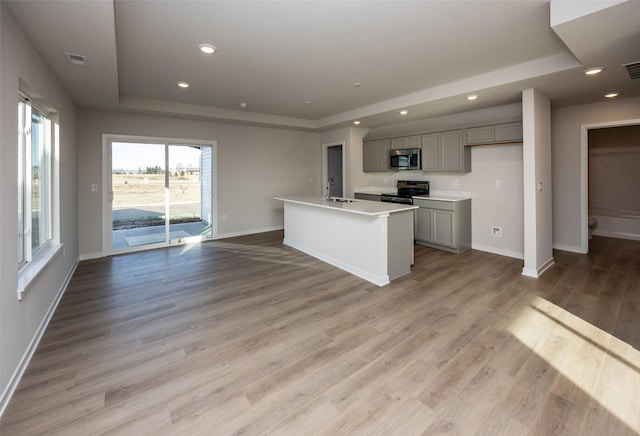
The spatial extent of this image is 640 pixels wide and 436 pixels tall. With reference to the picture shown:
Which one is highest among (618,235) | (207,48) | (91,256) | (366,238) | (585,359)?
(207,48)

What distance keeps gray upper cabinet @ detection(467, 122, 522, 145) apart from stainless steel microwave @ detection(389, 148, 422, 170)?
986 mm

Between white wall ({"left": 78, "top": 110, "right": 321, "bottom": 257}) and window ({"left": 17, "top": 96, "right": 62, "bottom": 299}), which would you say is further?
white wall ({"left": 78, "top": 110, "right": 321, "bottom": 257})

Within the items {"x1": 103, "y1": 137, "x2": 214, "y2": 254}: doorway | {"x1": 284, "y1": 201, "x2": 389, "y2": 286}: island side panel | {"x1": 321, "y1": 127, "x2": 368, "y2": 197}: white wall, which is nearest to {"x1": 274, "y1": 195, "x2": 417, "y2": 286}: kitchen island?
{"x1": 284, "y1": 201, "x2": 389, "y2": 286}: island side panel

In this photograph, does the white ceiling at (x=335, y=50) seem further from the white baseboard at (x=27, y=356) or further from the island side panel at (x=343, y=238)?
the white baseboard at (x=27, y=356)

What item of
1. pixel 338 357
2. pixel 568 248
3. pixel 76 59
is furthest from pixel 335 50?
pixel 568 248

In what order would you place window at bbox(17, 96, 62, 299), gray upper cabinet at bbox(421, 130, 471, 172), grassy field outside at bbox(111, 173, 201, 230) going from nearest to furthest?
window at bbox(17, 96, 62, 299)
gray upper cabinet at bbox(421, 130, 471, 172)
grassy field outside at bbox(111, 173, 201, 230)

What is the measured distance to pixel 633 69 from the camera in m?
3.16

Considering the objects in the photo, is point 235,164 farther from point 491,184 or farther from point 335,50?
point 491,184

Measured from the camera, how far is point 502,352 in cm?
230

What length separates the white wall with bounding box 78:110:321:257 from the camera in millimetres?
4988

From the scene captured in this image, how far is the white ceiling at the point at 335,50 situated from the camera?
2.33 metres

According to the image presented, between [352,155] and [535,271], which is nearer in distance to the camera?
[535,271]

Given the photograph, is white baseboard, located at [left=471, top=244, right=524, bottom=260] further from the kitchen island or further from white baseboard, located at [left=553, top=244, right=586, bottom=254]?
the kitchen island

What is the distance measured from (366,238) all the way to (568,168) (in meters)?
3.69
